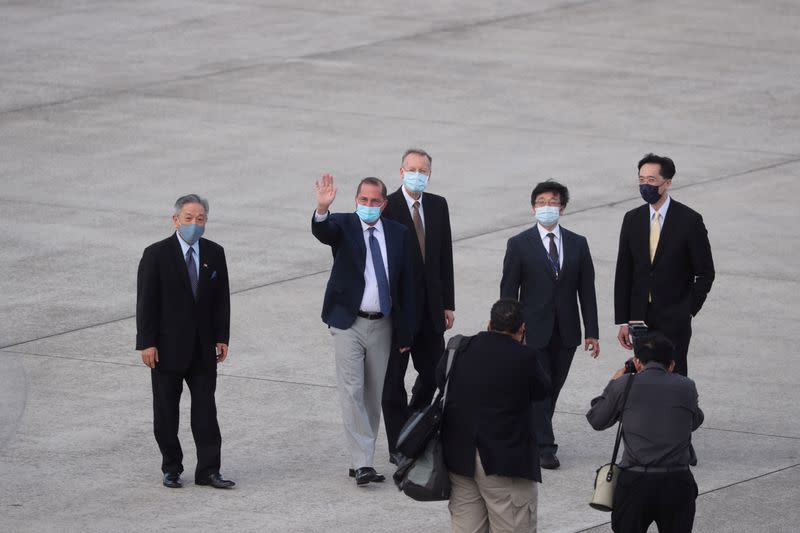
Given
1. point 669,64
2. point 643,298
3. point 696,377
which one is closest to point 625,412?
point 643,298

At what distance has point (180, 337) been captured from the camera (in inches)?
359

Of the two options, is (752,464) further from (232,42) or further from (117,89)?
(232,42)

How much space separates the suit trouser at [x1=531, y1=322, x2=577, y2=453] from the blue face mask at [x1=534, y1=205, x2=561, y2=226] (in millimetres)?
643

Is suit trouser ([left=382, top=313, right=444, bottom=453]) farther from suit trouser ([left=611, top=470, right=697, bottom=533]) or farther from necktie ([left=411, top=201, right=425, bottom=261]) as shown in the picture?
suit trouser ([left=611, top=470, right=697, bottom=533])

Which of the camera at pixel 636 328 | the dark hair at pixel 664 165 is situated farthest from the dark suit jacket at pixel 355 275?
the dark hair at pixel 664 165

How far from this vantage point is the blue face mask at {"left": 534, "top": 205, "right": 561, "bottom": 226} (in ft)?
32.3

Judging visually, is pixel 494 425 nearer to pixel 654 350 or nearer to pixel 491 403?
pixel 491 403

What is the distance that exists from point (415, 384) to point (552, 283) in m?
1.10

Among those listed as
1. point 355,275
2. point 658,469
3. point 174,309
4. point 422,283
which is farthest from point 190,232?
point 658,469

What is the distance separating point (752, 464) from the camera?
968cm

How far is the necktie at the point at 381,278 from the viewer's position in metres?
9.38

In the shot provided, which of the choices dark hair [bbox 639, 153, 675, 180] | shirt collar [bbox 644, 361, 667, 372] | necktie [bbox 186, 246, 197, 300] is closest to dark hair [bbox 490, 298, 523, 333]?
shirt collar [bbox 644, 361, 667, 372]

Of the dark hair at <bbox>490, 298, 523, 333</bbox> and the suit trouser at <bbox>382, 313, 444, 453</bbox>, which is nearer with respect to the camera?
the dark hair at <bbox>490, 298, 523, 333</bbox>

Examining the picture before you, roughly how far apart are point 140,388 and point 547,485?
9.86ft
